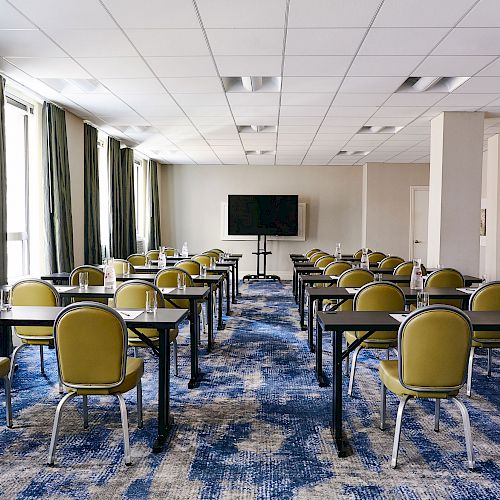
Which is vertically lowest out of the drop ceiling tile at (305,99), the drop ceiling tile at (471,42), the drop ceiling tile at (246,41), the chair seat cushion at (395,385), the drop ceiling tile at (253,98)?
the chair seat cushion at (395,385)

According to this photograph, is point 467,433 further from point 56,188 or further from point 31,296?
point 56,188

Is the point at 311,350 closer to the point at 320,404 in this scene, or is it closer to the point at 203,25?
the point at 320,404

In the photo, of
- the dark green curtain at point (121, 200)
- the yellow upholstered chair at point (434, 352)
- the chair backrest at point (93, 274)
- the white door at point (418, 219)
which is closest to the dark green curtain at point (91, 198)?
the dark green curtain at point (121, 200)

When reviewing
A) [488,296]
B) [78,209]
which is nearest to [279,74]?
[488,296]

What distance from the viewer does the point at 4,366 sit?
3.32 metres

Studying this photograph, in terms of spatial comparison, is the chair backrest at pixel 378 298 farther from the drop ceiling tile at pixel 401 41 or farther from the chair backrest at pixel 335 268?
the chair backrest at pixel 335 268

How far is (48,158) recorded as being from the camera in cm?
700

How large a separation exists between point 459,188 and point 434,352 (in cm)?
539

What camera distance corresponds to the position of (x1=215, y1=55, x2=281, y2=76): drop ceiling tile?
5.09 metres

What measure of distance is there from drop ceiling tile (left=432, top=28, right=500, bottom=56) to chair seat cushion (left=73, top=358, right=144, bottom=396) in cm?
361

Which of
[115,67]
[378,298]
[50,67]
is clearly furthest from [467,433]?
[50,67]

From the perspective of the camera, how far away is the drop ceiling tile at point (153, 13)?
3877 mm

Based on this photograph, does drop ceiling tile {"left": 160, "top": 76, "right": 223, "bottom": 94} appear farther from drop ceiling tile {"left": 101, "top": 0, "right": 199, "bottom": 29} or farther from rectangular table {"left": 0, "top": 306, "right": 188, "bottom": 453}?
rectangular table {"left": 0, "top": 306, "right": 188, "bottom": 453}

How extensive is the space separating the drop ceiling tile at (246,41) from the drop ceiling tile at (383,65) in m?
0.88
